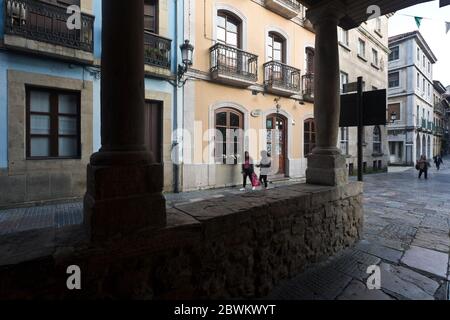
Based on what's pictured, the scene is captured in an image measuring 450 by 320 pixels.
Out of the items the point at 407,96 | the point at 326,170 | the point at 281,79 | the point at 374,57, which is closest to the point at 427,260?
the point at 326,170

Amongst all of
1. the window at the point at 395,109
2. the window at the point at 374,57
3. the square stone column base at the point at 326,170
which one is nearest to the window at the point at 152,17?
the square stone column base at the point at 326,170

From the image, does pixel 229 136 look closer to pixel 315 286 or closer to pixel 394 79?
pixel 315 286

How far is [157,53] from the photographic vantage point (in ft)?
25.6

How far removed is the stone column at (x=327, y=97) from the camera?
3.44 meters

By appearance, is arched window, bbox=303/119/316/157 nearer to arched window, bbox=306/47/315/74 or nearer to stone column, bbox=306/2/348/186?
arched window, bbox=306/47/315/74

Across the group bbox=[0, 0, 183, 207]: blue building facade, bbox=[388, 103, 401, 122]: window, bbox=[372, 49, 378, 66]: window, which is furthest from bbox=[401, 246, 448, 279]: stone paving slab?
bbox=[388, 103, 401, 122]: window

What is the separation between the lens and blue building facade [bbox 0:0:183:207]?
582 cm

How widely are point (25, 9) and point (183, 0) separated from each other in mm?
4360

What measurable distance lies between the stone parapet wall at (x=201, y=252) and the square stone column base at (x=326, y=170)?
0.16 meters

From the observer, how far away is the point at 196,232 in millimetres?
1905

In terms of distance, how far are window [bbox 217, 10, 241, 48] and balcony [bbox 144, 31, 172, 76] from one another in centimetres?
224

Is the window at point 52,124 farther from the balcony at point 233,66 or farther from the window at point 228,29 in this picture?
the window at point 228,29

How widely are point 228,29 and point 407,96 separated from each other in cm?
2381
